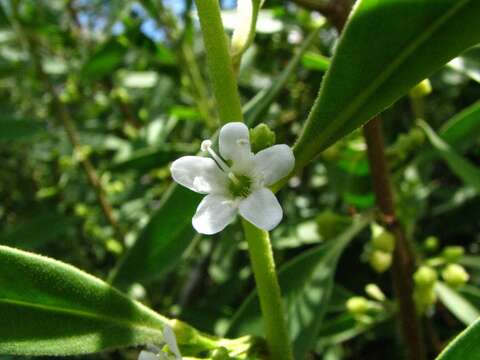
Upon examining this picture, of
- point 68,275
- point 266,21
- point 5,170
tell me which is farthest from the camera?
point 5,170

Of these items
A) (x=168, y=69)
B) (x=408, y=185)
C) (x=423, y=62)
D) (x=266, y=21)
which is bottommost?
(x=423, y=62)

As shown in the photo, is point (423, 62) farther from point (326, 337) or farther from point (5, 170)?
→ point (5, 170)

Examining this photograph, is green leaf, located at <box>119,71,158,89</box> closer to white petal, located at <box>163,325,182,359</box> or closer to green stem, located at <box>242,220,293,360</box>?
green stem, located at <box>242,220,293,360</box>

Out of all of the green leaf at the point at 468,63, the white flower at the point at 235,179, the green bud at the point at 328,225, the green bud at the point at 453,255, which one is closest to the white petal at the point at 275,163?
the white flower at the point at 235,179

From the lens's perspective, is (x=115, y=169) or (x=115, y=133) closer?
(x=115, y=169)

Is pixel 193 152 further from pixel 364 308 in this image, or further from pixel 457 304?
pixel 457 304

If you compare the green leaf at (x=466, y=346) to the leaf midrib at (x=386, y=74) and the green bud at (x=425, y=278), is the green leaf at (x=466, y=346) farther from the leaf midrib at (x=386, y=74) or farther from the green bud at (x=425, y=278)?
the green bud at (x=425, y=278)

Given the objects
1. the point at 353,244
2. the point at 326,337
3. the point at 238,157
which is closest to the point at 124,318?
the point at 238,157

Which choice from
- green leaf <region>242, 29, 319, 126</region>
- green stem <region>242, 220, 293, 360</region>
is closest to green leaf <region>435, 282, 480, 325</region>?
green leaf <region>242, 29, 319, 126</region>
